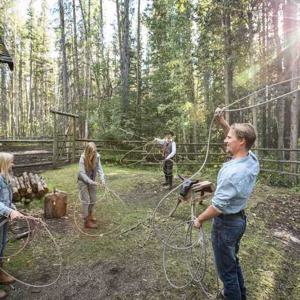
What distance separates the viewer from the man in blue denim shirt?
259cm

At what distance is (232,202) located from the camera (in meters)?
2.65

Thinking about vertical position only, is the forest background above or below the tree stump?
above

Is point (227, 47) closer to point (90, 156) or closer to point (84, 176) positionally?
point (90, 156)

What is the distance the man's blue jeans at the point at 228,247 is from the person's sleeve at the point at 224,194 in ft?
0.67

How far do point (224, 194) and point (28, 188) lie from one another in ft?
18.7

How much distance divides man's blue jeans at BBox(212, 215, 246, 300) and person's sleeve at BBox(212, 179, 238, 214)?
0.20 m

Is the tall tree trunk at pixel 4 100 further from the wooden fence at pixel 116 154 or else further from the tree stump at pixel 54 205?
the tree stump at pixel 54 205

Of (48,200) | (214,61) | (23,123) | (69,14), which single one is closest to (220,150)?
(214,61)

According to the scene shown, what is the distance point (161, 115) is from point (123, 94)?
2.44 metres

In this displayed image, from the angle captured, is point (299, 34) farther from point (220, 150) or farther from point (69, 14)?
point (69, 14)

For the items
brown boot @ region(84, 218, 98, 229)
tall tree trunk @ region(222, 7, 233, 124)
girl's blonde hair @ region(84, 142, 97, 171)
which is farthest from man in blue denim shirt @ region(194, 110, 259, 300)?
tall tree trunk @ region(222, 7, 233, 124)

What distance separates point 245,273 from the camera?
4059mm

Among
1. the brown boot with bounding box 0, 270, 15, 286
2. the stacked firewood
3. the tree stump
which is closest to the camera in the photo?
the brown boot with bounding box 0, 270, 15, 286

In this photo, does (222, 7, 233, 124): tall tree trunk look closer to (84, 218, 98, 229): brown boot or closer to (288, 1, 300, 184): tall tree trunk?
(288, 1, 300, 184): tall tree trunk
